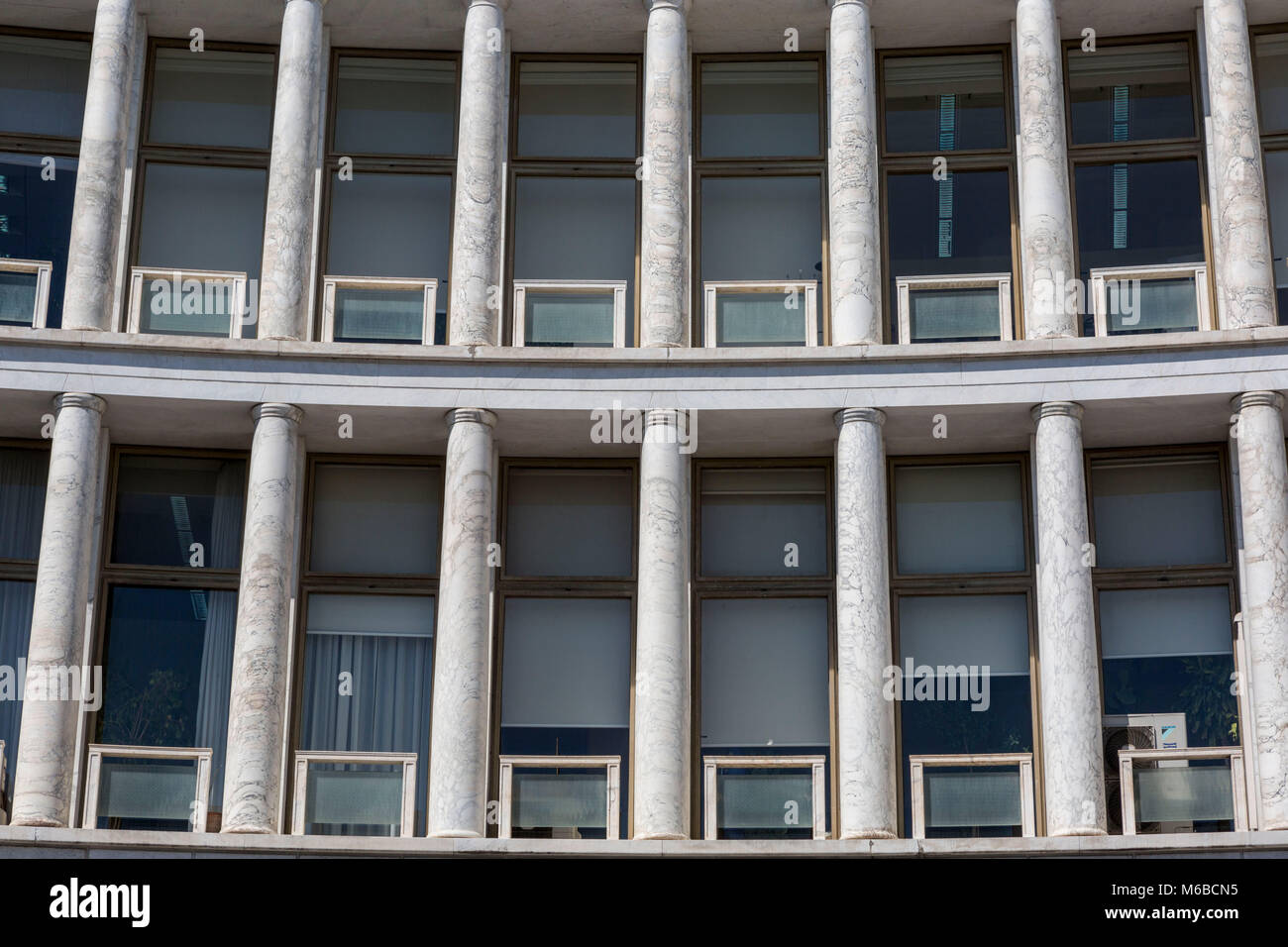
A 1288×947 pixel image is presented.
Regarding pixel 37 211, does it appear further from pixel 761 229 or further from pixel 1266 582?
pixel 1266 582

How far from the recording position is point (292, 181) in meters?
25.3

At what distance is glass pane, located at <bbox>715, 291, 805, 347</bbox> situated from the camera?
25797mm

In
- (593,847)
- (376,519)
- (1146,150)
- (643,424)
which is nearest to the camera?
(593,847)

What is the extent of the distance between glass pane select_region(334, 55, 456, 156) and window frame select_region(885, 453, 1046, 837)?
7.79 metres

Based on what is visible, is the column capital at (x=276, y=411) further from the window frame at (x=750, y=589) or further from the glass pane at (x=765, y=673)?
the glass pane at (x=765, y=673)

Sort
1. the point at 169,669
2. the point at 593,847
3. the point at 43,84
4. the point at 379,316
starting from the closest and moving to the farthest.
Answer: the point at 593,847 < the point at 169,669 < the point at 379,316 < the point at 43,84

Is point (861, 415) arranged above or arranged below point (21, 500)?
above

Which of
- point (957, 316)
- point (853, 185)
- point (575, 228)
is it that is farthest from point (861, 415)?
point (575, 228)

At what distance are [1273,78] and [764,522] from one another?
9.14 metres

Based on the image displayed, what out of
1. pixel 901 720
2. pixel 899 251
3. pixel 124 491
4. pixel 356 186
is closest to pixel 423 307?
pixel 356 186

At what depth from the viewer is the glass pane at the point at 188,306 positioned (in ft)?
84.5

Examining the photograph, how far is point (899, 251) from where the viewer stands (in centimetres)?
2644

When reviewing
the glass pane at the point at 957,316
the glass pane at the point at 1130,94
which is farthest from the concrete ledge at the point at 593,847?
the glass pane at the point at 1130,94
